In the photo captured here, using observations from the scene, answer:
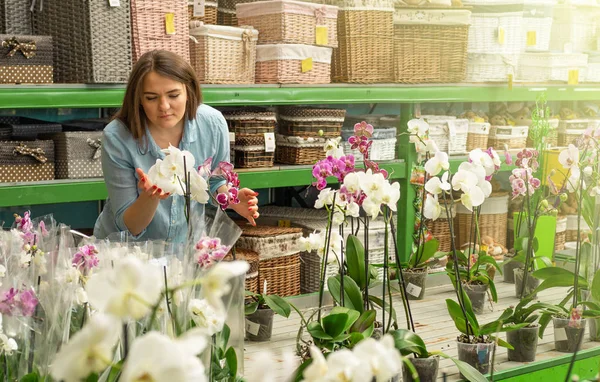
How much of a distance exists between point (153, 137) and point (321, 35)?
A: 1.82 metres

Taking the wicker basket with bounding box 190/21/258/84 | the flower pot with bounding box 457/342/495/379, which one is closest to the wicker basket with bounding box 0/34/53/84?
the wicker basket with bounding box 190/21/258/84

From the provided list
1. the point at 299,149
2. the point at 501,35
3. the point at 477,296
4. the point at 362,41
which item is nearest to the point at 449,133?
the point at 501,35

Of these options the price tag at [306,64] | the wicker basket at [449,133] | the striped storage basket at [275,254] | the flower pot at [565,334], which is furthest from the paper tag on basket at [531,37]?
the flower pot at [565,334]

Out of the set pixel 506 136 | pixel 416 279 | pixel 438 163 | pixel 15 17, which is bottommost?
pixel 416 279

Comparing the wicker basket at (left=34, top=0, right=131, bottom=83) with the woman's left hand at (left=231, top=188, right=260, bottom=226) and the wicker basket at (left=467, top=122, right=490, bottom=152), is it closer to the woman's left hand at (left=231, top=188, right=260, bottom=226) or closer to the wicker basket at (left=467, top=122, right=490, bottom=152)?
the woman's left hand at (left=231, top=188, right=260, bottom=226)

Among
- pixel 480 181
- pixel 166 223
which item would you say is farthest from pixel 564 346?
pixel 166 223

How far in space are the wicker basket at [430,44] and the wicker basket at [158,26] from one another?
4.50 ft

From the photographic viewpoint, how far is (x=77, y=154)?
3.82 m

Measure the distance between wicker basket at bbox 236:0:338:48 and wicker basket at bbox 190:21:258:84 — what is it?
0.39ft

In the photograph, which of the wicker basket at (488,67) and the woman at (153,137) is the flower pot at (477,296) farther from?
the wicker basket at (488,67)

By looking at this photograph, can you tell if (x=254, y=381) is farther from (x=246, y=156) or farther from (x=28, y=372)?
(x=246, y=156)

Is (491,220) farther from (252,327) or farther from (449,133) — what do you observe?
(252,327)

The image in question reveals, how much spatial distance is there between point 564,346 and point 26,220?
71.6 inches

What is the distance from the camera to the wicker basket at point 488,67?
527 centimetres
